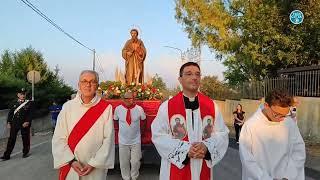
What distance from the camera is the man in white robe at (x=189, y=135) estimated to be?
4.91 m

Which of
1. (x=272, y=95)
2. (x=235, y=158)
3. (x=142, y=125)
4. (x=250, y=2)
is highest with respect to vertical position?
(x=250, y=2)

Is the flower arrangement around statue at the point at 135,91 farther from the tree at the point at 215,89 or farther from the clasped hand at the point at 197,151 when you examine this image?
the tree at the point at 215,89

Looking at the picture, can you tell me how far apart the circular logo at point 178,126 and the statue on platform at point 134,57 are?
29.8 feet

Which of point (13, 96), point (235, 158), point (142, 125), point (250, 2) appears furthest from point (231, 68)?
point (142, 125)

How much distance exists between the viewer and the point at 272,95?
4.91 m

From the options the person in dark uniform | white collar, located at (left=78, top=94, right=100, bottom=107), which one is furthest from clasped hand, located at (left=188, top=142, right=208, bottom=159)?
the person in dark uniform

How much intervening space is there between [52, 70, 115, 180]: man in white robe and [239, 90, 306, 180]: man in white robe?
1.43 m

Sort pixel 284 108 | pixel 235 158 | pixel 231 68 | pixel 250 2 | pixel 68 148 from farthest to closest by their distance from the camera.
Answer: pixel 231 68
pixel 250 2
pixel 235 158
pixel 68 148
pixel 284 108

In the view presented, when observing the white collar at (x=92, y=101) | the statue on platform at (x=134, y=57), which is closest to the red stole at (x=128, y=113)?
the statue on platform at (x=134, y=57)

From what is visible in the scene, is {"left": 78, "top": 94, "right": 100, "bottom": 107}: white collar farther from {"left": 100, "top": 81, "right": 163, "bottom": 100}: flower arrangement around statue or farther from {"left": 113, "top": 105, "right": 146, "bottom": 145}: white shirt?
{"left": 100, "top": 81, "right": 163, "bottom": 100}: flower arrangement around statue

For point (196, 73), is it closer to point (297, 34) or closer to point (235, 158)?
point (235, 158)

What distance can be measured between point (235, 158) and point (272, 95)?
395 inches

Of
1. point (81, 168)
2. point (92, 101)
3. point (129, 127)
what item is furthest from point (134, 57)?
point (81, 168)

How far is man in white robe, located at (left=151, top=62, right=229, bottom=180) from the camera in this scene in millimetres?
4914
